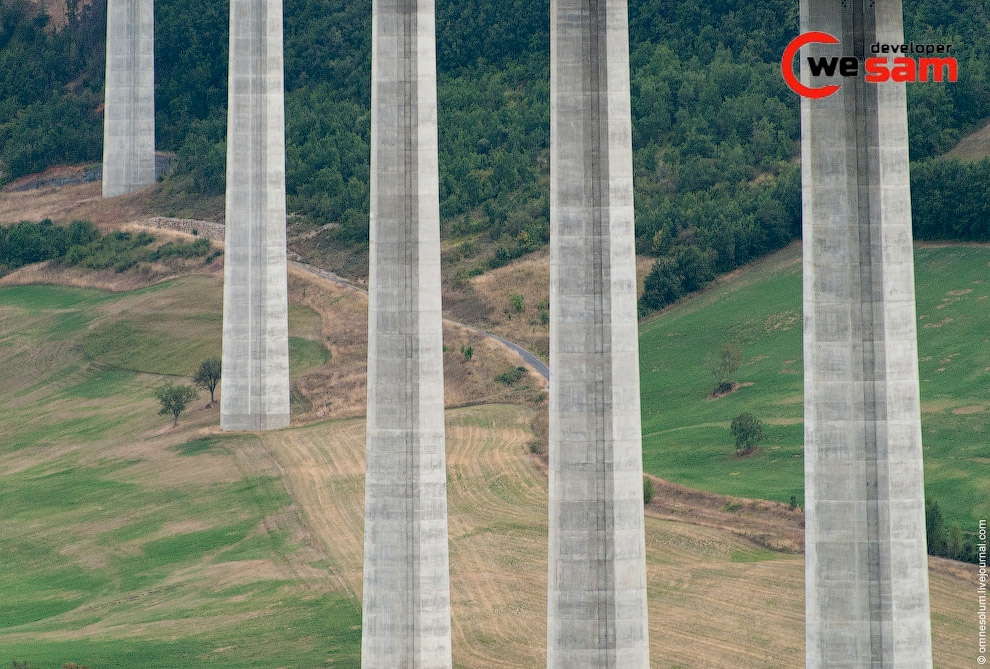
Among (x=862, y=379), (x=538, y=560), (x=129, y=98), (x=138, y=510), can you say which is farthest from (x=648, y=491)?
(x=129, y=98)

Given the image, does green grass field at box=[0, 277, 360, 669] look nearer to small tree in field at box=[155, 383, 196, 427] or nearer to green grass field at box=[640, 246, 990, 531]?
small tree in field at box=[155, 383, 196, 427]

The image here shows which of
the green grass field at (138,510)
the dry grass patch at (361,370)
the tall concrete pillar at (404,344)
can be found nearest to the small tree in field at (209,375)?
the green grass field at (138,510)

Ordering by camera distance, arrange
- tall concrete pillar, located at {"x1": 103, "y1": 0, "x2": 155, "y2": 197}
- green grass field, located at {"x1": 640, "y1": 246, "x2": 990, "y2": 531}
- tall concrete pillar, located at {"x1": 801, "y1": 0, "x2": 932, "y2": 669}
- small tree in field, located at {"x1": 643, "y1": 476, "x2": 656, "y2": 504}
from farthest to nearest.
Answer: tall concrete pillar, located at {"x1": 103, "y1": 0, "x2": 155, "y2": 197}, green grass field, located at {"x1": 640, "y1": 246, "x2": 990, "y2": 531}, small tree in field, located at {"x1": 643, "y1": 476, "x2": 656, "y2": 504}, tall concrete pillar, located at {"x1": 801, "y1": 0, "x2": 932, "y2": 669}

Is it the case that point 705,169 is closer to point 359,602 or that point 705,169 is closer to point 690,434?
point 690,434

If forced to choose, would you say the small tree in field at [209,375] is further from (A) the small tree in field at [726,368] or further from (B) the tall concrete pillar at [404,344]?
(B) the tall concrete pillar at [404,344]

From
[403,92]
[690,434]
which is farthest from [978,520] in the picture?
[403,92]

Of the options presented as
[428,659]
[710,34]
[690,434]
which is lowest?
[428,659]

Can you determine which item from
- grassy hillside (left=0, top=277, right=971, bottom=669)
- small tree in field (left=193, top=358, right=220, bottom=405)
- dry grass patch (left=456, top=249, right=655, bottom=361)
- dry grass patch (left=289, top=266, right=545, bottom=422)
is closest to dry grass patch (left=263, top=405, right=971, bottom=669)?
grassy hillside (left=0, top=277, right=971, bottom=669)
